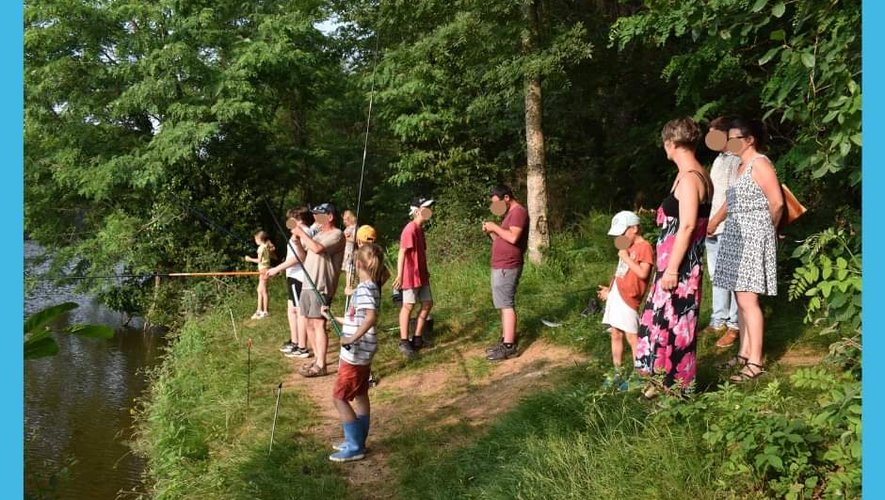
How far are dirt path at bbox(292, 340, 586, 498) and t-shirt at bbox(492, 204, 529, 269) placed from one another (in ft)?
2.90

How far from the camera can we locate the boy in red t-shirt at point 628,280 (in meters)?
4.62

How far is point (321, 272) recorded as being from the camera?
21.4 ft

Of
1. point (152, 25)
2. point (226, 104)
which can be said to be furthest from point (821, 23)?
point (152, 25)

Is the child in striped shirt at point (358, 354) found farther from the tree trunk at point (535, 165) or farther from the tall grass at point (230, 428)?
the tree trunk at point (535, 165)

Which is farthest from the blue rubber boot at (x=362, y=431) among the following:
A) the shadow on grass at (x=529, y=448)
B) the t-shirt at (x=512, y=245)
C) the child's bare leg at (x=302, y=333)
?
the child's bare leg at (x=302, y=333)

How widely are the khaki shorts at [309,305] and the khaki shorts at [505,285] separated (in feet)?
5.22

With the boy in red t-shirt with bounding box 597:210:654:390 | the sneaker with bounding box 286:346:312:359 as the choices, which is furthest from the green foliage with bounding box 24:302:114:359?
the sneaker with bounding box 286:346:312:359

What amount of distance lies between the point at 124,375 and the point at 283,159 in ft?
22.0

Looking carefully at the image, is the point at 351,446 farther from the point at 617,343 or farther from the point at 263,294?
the point at 263,294

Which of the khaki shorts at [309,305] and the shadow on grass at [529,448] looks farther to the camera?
the khaki shorts at [309,305]

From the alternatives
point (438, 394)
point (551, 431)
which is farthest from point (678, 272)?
point (438, 394)

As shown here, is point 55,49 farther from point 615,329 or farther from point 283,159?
point 615,329

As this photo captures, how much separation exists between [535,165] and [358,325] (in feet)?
17.2

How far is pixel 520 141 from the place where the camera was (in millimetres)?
13852
